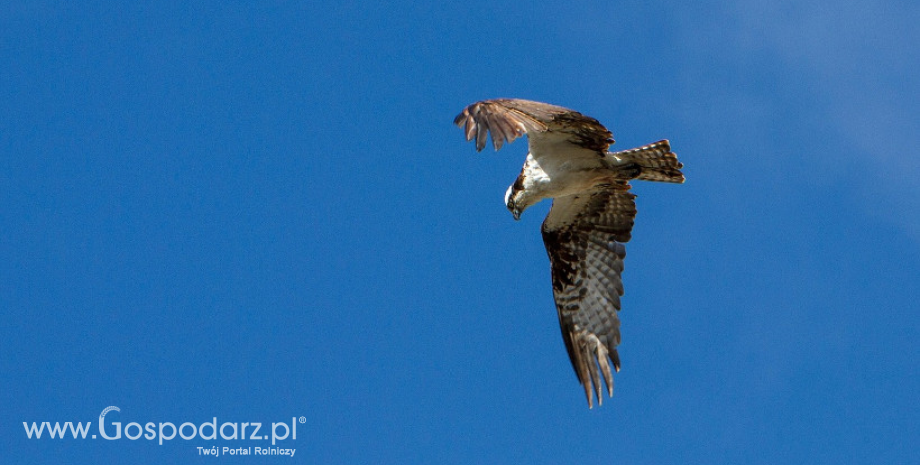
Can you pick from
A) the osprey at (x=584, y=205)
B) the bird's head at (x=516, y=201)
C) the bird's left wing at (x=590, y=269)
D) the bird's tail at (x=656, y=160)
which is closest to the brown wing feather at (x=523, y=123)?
the osprey at (x=584, y=205)

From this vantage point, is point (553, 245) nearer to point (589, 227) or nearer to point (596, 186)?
point (589, 227)

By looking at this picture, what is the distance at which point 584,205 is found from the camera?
11875 mm

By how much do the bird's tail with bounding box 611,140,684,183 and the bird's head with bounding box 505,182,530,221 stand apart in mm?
1017

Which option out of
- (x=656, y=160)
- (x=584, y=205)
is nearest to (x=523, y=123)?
(x=656, y=160)

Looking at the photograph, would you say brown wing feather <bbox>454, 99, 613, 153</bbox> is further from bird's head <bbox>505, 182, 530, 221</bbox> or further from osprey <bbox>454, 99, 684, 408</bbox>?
bird's head <bbox>505, 182, 530, 221</bbox>

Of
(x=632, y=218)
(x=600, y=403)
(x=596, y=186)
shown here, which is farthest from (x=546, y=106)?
(x=600, y=403)

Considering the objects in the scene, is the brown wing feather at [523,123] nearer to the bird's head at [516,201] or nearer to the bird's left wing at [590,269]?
the bird's head at [516,201]

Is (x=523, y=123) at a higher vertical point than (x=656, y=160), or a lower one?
lower

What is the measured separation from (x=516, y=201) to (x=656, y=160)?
148 cm

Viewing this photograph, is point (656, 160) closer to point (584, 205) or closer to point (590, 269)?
point (584, 205)

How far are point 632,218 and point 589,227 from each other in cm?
49

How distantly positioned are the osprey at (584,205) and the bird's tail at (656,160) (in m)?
0.01

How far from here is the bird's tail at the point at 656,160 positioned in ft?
35.8

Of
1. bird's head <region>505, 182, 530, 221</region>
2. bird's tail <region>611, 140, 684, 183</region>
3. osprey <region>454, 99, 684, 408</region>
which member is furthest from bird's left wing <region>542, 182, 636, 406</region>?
bird's head <region>505, 182, 530, 221</region>
